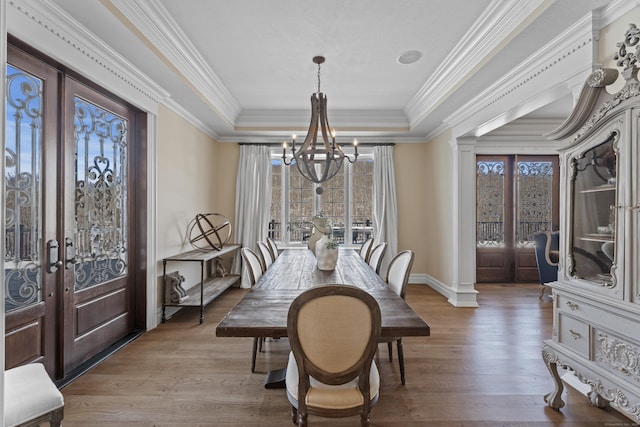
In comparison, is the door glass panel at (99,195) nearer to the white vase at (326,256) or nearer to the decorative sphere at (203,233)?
the decorative sphere at (203,233)

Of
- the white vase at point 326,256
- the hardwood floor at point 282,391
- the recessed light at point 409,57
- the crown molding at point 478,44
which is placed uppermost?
the recessed light at point 409,57

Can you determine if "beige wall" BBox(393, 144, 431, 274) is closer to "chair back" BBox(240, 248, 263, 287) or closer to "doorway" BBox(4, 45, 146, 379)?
"chair back" BBox(240, 248, 263, 287)

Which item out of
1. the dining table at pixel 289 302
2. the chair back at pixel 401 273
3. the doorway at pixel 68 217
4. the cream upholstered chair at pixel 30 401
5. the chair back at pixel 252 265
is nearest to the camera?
the cream upholstered chair at pixel 30 401

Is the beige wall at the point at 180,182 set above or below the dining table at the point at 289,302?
above

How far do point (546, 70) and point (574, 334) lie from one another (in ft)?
6.78

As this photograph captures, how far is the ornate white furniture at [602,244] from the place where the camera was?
1.57 m

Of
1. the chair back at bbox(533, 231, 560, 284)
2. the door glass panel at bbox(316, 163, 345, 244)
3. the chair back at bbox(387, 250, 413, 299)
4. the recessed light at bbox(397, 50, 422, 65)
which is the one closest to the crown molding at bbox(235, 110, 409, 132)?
the door glass panel at bbox(316, 163, 345, 244)

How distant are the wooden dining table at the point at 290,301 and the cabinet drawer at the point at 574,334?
1.03 metres

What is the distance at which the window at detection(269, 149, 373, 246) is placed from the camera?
5609mm

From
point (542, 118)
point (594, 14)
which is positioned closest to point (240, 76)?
point (594, 14)

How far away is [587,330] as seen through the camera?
1.79 metres

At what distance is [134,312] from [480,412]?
3.27m

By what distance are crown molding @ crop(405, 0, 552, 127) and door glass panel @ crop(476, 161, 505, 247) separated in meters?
2.23

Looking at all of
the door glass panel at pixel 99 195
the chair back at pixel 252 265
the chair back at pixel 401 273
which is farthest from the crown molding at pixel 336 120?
the chair back at pixel 401 273
